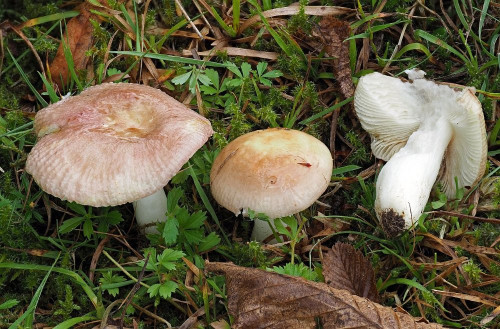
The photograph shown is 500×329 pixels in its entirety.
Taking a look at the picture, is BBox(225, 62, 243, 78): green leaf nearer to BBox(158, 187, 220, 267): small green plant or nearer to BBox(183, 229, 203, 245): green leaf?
BBox(158, 187, 220, 267): small green plant

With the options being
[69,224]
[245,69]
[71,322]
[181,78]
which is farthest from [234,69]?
[71,322]

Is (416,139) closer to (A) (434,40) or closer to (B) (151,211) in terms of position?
(A) (434,40)

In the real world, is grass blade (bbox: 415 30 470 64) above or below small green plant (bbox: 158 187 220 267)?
above

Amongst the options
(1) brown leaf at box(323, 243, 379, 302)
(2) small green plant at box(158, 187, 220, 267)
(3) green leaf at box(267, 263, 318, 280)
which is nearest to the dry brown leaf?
(2) small green plant at box(158, 187, 220, 267)

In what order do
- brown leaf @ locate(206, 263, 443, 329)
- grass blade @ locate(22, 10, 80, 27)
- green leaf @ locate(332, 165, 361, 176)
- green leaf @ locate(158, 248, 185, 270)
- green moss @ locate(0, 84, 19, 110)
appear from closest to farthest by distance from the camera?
brown leaf @ locate(206, 263, 443, 329), green leaf @ locate(158, 248, 185, 270), green leaf @ locate(332, 165, 361, 176), green moss @ locate(0, 84, 19, 110), grass blade @ locate(22, 10, 80, 27)

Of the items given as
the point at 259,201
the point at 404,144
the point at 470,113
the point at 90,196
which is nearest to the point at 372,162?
the point at 404,144

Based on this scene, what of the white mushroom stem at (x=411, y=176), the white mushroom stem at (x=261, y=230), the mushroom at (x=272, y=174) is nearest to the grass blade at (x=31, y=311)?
the mushroom at (x=272, y=174)
